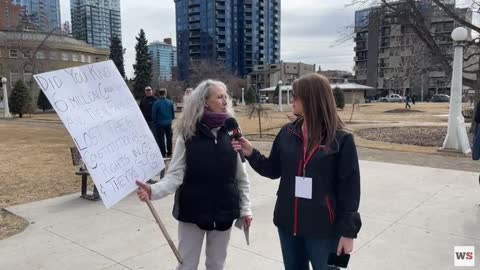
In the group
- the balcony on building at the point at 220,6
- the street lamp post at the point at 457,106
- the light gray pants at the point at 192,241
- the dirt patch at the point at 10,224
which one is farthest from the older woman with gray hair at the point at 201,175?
the balcony on building at the point at 220,6

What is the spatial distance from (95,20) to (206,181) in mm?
71329

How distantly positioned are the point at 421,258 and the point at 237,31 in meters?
123

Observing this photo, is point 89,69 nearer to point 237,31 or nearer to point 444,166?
point 444,166

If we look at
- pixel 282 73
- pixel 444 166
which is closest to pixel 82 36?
pixel 282 73

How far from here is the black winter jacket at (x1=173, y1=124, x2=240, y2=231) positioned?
251cm

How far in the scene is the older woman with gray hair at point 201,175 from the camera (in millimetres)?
2516

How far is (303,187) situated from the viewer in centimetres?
218

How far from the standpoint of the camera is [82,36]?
70375 millimetres

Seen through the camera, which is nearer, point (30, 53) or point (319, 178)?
point (319, 178)

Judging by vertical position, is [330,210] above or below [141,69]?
below

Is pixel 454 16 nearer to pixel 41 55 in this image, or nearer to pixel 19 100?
pixel 19 100

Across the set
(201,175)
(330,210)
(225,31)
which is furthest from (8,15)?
(225,31)

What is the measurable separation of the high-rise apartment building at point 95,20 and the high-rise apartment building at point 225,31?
3774 cm

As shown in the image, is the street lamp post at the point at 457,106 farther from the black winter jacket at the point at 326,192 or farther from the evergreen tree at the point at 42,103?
the evergreen tree at the point at 42,103
